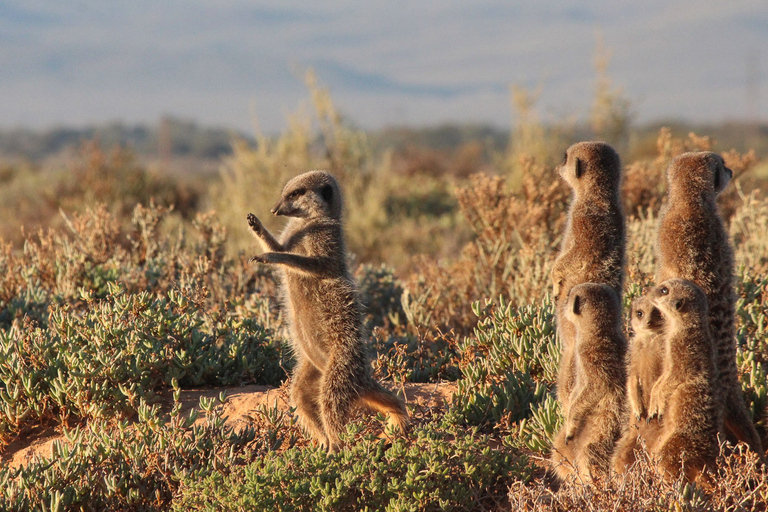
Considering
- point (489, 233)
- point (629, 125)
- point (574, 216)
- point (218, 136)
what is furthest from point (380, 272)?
point (218, 136)

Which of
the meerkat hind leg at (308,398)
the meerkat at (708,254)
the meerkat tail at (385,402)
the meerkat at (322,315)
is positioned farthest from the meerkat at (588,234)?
the meerkat hind leg at (308,398)

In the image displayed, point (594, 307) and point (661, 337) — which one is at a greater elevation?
point (594, 307)

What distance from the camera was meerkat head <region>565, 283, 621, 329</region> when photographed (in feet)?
11.6

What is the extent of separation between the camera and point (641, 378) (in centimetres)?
353

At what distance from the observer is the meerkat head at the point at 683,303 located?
328 centimetres

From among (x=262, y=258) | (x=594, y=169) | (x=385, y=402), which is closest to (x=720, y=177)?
(x=594, y=169)

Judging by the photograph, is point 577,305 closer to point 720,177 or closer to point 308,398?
point 720,177

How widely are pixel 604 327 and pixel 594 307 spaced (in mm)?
106

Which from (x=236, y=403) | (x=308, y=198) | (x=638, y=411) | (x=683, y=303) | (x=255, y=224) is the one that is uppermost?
(x=308, y=198)

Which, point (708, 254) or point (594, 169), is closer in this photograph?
point (708, 254)

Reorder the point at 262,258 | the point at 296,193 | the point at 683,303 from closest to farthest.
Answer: the point at 683,303 → the point at 262,258 → the point at 296,193

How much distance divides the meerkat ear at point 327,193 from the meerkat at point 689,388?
7.14 feet

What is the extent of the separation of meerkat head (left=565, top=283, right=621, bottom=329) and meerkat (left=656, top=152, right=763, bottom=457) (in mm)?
423

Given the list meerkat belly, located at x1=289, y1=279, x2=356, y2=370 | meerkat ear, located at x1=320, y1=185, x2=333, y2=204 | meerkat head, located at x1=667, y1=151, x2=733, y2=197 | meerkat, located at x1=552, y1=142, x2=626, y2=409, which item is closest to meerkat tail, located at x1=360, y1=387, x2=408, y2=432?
meerkat belly, located at x1=289, y1=279, x2=356, y2=370
